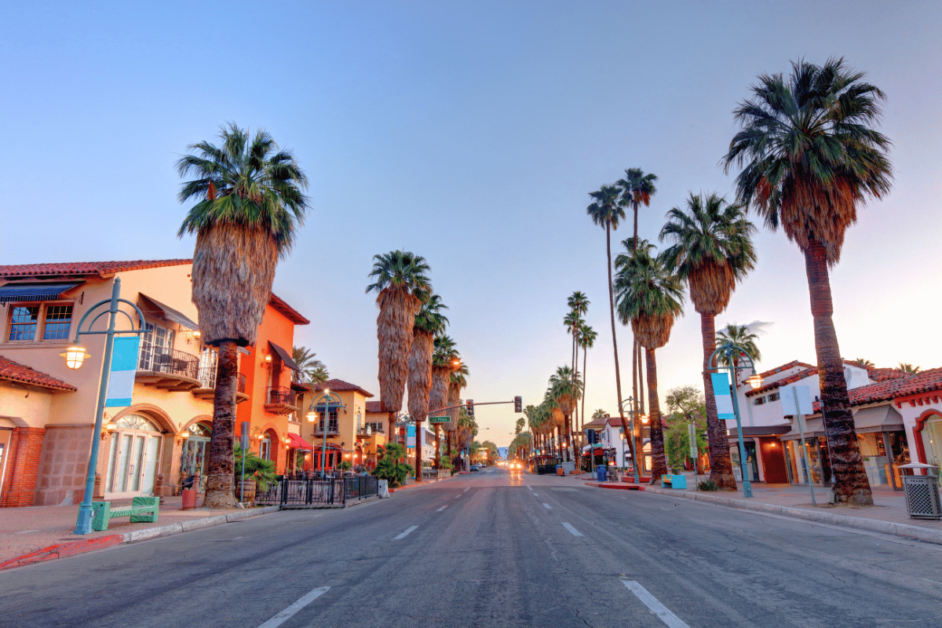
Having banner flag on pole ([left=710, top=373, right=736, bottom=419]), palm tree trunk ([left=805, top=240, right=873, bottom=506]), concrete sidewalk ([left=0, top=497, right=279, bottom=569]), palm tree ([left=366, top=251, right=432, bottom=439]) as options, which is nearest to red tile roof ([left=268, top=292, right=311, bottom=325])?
palm tree ([left=366, top=251, right=432, bottom=439])

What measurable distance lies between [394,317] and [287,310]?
710 centimetres

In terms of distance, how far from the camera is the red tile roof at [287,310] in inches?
1372

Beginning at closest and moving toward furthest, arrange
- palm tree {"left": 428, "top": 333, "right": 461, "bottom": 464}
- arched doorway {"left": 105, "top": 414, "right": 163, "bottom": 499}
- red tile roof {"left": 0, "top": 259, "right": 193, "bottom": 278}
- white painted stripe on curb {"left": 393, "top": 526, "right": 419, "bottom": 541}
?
1. white painted stripe on curb {"left": 393, "top": 526, "right": 419, "bottom": 541}
2. red tile roof {"left": 0, "top": 259, "right": 193, "bottom": 278}
3. arched doorway {"left": 105, "top": 414, "right": 163, "bottom": 499}
4. palm tree {"left": 428, "top": 333, "right": 461, "bottom": 464}

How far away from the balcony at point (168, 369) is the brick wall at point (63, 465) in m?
2.94

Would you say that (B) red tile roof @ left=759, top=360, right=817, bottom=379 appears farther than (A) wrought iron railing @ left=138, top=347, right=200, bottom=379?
Yes

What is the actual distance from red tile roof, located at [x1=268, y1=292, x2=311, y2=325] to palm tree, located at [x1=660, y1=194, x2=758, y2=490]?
76.2 ft

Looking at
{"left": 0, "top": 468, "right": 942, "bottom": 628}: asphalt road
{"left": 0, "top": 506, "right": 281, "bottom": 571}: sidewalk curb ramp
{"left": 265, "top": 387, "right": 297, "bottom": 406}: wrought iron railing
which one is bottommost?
{"left": 0, "top": 506, "right": 281, "bottom": 571}: sidewalk curb ramp

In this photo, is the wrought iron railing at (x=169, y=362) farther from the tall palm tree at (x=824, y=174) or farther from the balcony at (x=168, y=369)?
the tall palm tree at (x=824, y=174)

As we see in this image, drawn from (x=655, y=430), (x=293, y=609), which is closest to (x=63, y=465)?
(x=293, y=609)

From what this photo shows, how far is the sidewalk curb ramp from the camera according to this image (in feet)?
32.1

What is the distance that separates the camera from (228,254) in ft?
63.6

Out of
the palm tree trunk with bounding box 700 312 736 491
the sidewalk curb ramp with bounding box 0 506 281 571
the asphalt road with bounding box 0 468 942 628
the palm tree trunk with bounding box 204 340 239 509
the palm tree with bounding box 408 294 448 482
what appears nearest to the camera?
the asphalt road with bounding box 0 468 942 628

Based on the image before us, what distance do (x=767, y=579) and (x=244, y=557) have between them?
7706 millimetres

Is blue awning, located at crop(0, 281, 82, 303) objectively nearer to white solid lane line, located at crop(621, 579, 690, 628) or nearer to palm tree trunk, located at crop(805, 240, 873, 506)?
white solid lane line, located at crop(621, 579, 690, 628)
